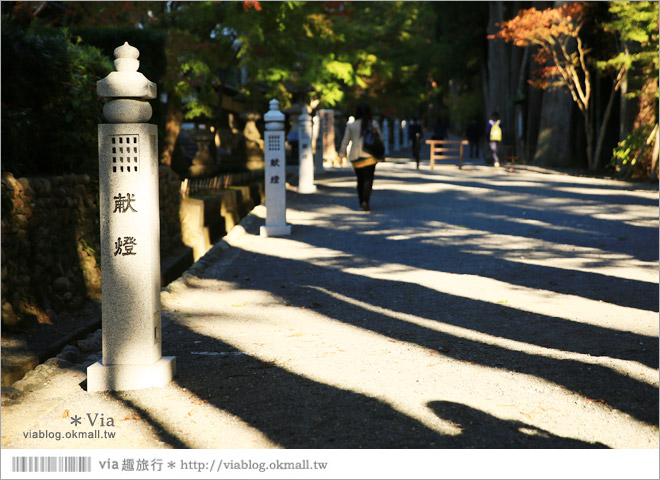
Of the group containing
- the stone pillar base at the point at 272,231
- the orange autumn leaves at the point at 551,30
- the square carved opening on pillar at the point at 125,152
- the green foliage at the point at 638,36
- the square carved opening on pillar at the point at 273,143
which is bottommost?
the stone pillar base at the point at 272,231

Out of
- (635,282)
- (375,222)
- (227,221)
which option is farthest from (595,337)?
(227,221)

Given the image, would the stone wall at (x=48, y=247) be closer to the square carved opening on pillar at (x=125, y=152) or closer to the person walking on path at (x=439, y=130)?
the square carved opening on pillar at (x=125, y=152)

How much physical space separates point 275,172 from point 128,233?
741 centimetres

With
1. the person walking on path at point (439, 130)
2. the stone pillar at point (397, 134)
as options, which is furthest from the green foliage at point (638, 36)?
the stone pillar at point (397, 134)

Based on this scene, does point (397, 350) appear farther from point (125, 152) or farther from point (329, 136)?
point (329, 136)

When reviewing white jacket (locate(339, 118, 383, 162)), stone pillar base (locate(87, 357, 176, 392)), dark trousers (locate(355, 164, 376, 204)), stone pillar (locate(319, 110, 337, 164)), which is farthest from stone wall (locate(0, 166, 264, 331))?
→ stone pillar (locate(319, 110, 337, 164))

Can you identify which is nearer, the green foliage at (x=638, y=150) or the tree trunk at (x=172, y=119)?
the tree trunk at (x=172, y=119)

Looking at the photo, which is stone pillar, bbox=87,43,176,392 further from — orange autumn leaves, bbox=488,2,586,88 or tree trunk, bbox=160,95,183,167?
orange autumn leaves, bbox=488,2,586,88

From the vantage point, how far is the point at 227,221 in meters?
14.1

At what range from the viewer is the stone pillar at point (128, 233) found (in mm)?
4574

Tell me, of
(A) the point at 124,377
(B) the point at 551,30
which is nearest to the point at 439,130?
(B) the point at 551,30

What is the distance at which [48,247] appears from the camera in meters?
7.13

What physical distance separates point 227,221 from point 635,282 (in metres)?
8.20

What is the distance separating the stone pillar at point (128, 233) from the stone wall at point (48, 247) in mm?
1999
